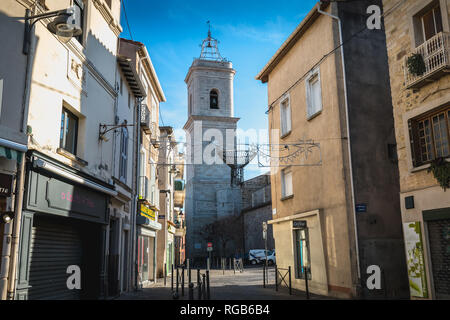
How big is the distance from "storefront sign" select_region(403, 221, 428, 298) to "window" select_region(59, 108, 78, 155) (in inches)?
336

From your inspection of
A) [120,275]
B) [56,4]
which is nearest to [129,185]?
[120,275]

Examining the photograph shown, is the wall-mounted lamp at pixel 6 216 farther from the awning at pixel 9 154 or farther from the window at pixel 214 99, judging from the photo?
the window at pixel 214 99

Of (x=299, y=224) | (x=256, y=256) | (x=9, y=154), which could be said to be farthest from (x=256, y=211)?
(x=9, y=154)

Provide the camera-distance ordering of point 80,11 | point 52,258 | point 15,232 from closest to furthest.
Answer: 1. point 15,232
2. point 52,258
3. point 80,11

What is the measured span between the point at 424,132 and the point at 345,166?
3.32 meters

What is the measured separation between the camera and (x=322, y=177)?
48.7 ft

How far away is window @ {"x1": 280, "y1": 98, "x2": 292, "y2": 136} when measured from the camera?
59.4 ft

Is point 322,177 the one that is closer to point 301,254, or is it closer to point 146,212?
point 301,254

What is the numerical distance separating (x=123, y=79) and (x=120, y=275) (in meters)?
6.76

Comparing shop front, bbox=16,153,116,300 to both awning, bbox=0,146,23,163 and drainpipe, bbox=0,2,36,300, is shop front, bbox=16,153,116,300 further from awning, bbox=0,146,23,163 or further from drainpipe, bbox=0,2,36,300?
awning, bbox=0,146,23,163

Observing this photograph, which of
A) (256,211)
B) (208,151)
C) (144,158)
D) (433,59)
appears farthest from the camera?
(208,151)

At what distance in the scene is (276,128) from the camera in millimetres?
19188
